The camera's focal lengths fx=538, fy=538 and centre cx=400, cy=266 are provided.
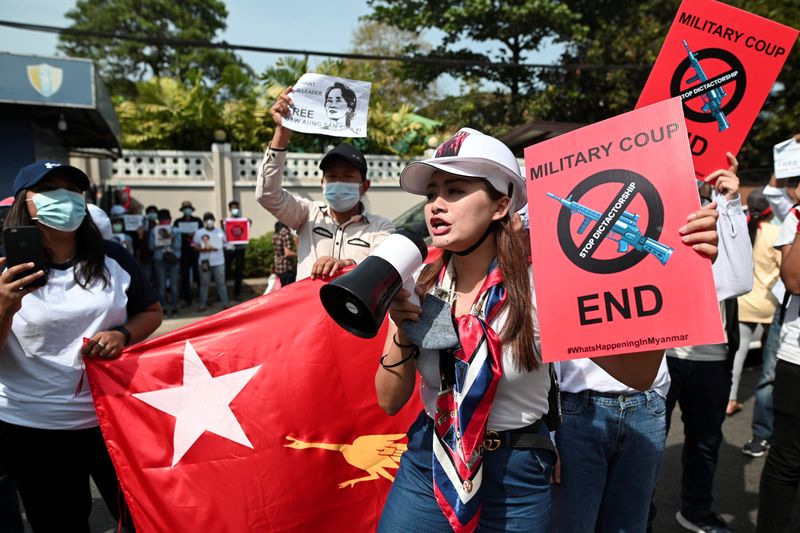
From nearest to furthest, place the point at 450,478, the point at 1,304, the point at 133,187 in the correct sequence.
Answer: the point at 450,478, the point at 1,304, the point at 133,187

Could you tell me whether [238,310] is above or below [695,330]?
below

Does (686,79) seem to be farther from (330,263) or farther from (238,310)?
(238,310)

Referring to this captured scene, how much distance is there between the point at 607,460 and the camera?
83.1 inches

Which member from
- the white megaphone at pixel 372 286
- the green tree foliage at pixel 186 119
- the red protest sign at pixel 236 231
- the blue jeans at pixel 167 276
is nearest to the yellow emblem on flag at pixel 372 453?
the white megaphone at pixel 372 286

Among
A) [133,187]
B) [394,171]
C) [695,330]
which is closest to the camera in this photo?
[695,330]

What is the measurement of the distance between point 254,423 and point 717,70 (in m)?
2.37

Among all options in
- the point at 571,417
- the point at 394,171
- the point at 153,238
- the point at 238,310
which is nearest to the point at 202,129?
the point at 394,171

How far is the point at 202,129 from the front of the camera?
16906mm

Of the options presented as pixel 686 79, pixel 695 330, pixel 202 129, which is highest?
pixel 202 129

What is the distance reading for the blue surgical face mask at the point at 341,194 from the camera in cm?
326

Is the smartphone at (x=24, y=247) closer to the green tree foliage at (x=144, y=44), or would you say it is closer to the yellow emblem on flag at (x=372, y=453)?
the yellow emblem on flag at (x=372, y=453)

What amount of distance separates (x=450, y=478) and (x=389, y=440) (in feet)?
3.23

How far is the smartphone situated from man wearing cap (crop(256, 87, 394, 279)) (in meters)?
1.26

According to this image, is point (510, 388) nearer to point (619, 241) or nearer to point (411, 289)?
point (411, 289)
